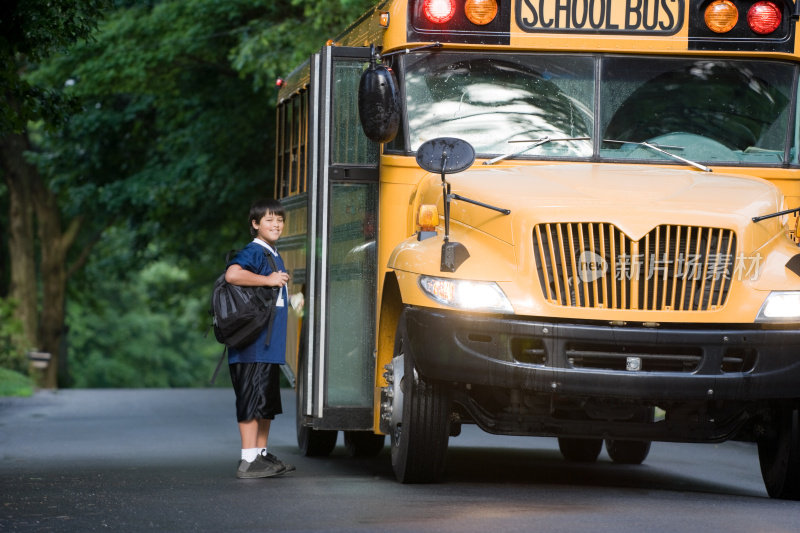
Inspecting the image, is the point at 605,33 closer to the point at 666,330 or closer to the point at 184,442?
the point at 666,330

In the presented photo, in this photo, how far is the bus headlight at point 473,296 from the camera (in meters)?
8.30

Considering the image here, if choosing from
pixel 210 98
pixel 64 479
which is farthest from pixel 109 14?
pixel 64 479

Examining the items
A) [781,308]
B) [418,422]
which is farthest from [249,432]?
[781,308]

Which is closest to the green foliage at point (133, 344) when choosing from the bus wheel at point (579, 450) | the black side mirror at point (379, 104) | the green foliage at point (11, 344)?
the green foliage at point (11, 344)

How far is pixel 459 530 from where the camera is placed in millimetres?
7176

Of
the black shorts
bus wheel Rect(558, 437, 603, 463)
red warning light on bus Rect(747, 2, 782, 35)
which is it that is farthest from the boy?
bus wheel Rect(558, 437, 603, 463)

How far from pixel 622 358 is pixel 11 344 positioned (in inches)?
938

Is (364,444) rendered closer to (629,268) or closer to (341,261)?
(341,261)

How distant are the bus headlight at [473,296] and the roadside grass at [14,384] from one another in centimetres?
1787

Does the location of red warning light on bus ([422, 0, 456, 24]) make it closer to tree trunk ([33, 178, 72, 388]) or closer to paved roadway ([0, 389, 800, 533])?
paved roadway ([0, 389, 800, 533])

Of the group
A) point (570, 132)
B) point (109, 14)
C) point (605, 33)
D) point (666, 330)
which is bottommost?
point (666, 330)

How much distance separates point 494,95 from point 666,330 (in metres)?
1.98

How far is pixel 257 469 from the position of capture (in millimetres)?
10117

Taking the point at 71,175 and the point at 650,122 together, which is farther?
the point at 71,175
